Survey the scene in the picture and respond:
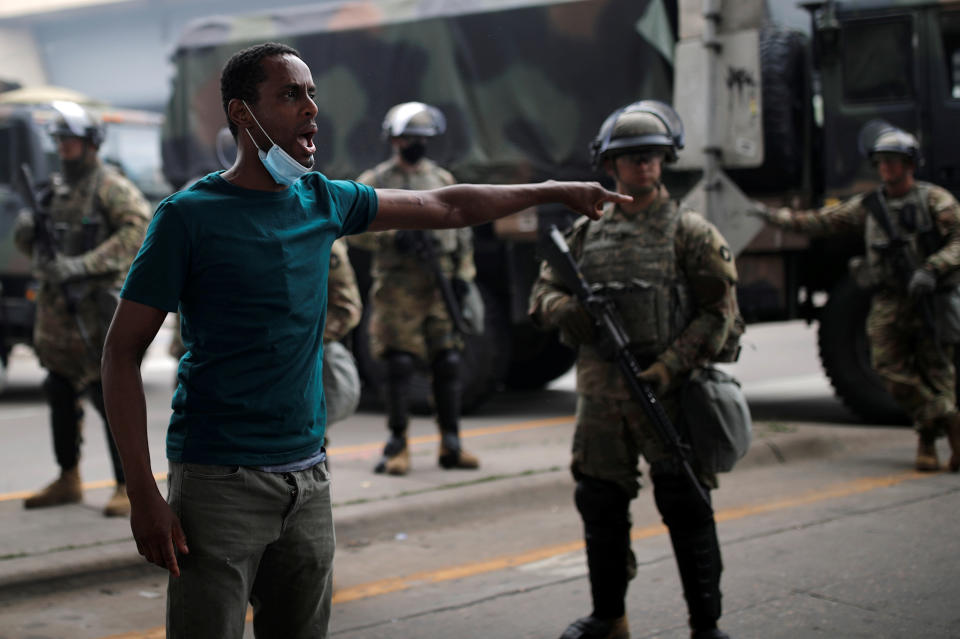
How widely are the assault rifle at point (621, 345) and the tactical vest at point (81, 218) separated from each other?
2.90 m

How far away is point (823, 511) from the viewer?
243 inches

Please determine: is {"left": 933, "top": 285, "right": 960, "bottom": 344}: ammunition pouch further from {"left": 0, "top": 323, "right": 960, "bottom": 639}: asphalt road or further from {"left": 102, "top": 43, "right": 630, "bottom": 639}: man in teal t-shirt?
{"left": 102, "top": 43, "right": 630, "bottom": 639}: man in teal t-shirt

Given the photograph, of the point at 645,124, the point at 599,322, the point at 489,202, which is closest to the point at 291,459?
the point at 489,202

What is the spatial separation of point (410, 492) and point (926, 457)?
296 cm

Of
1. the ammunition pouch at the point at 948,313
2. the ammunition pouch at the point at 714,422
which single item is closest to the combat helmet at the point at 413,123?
the ammunition pouch at the point at 948,313

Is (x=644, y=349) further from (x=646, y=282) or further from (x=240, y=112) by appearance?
(x=240, y=112)

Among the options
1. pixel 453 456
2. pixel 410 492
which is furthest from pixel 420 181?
pixel 410 492

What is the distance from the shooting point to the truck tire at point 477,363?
9.33m

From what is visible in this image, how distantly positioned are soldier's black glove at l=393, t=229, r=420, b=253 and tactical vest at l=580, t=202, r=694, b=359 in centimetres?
302

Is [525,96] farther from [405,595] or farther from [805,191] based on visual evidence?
[405,595]

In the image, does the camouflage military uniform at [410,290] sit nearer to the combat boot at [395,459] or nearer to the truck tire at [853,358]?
the combat boot at [395,459]

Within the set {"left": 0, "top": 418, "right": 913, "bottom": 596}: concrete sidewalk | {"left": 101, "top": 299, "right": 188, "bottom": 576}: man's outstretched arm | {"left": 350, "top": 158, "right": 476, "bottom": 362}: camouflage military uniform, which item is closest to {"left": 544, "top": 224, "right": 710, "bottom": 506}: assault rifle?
{"left": 101, "top": 299, "right": 188, "bottom": 576}: man's outstretched arm

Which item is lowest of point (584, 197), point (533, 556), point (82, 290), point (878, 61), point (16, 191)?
point (533, 556)

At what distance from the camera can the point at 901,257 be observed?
277 inches
